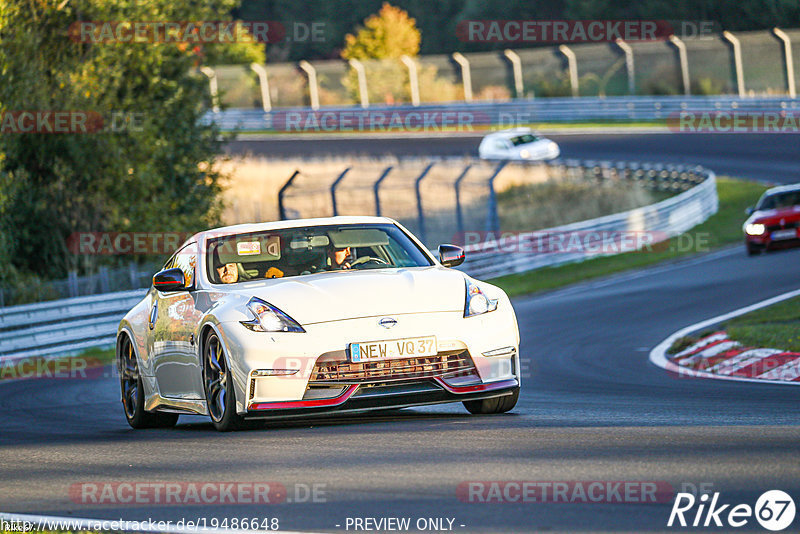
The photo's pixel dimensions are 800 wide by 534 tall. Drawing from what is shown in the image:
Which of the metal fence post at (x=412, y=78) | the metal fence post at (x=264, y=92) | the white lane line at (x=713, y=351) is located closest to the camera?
the white lane line at (x=713, y=351)

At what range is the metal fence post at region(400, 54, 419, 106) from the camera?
188 feet

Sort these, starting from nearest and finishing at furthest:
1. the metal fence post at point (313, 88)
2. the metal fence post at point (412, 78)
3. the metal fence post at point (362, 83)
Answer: the metal fence post at point (412, 78) → the metal fence post at point (362, 83) → the metal fence post at point (313, 88)

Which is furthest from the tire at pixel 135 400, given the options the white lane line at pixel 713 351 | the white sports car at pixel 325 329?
the white lane line at pixel 713 351

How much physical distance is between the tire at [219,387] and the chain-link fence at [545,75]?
3973 centimetres

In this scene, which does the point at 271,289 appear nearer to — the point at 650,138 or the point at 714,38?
the point at 650,138

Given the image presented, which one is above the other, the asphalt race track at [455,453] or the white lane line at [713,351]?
the asphalt race track at [455,453]

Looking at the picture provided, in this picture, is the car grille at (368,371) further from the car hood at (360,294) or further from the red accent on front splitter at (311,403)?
the car hood at (360,294)

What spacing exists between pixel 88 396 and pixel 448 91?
1778 inches

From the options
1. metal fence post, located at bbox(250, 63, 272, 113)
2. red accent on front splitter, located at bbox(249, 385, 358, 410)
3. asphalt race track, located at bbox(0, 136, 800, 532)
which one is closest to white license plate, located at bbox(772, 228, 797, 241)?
asphalt race track, located at bbox(0, 136, 800, 532)

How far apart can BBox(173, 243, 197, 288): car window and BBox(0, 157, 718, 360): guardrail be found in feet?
32.2

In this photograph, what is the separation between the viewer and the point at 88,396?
13945mm

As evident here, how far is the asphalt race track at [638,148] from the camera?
40656 mm

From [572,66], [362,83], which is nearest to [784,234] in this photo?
[572,66]

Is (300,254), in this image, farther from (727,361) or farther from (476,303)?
(727,361)
